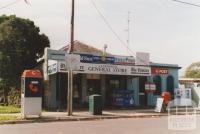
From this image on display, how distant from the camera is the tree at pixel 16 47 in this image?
3534 cm

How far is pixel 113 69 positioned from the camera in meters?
29.6

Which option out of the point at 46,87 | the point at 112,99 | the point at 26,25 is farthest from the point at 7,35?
the point at 112,99

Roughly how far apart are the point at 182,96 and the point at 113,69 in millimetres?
8566

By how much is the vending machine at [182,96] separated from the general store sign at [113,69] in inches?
163

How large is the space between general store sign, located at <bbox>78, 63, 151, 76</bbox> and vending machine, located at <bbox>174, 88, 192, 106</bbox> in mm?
4128

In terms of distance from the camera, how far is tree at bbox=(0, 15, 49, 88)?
116 feet

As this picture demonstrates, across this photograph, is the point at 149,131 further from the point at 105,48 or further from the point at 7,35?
the point at 7,35

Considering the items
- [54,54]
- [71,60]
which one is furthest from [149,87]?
[71,60]

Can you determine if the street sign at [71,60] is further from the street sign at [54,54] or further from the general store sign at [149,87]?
the general store sign at [149,87]

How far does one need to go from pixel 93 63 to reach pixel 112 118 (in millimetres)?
6635

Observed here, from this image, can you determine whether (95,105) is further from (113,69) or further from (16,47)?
(16,47)

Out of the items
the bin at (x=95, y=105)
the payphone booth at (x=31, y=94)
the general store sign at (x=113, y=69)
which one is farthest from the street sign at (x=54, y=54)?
the payphone booth at (x=31, y=94)

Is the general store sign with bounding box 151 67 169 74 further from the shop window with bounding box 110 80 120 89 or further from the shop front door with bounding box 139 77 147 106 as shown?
the shop window with bounding box 110 80 120 89

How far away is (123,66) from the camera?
98.7 feet
